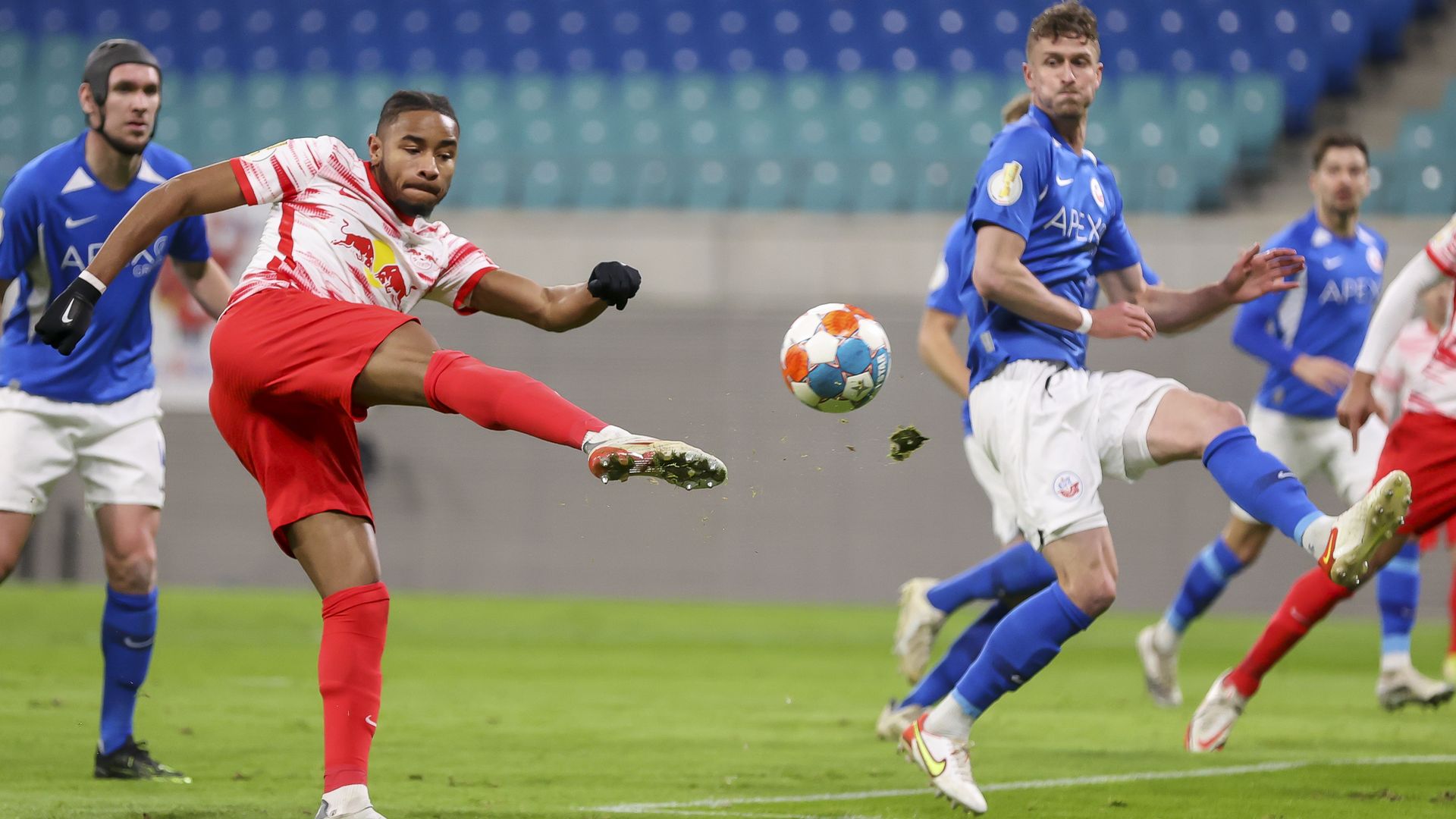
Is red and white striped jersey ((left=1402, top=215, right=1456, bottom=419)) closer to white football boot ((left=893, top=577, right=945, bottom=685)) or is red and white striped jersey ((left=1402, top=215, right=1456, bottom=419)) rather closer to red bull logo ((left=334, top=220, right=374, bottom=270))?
white football boot ((left=893, top=577, right=945, bottom=685))

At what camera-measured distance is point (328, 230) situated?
4195 mm

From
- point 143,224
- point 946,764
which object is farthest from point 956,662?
point 143,224

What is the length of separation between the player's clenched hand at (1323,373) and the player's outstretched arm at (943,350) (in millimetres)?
1375

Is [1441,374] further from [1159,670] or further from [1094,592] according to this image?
[1159,670]

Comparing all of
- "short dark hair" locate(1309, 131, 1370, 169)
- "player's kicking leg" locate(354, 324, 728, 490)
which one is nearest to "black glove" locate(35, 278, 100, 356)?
"player's kicking leg" locate(354, 324, 728, 490)

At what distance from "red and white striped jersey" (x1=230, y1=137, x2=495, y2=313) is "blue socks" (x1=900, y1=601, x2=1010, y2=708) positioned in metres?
2.48

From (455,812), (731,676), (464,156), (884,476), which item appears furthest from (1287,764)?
(464,156)

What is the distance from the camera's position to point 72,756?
5.86 m

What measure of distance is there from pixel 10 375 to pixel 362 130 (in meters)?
9.90

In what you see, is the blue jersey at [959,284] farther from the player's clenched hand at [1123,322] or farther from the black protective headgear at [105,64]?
the black protective headgear at [105,64]

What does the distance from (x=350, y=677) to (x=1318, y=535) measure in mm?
2378

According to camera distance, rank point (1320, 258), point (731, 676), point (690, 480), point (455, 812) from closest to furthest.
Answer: point (690, 480) → point (455, 812) → point (1320, 258) → point (731, 676)

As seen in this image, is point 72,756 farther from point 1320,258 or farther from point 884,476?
point 884,476

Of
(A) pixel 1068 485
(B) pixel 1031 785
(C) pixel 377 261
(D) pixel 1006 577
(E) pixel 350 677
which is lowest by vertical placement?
(B) pixel 1031 785
